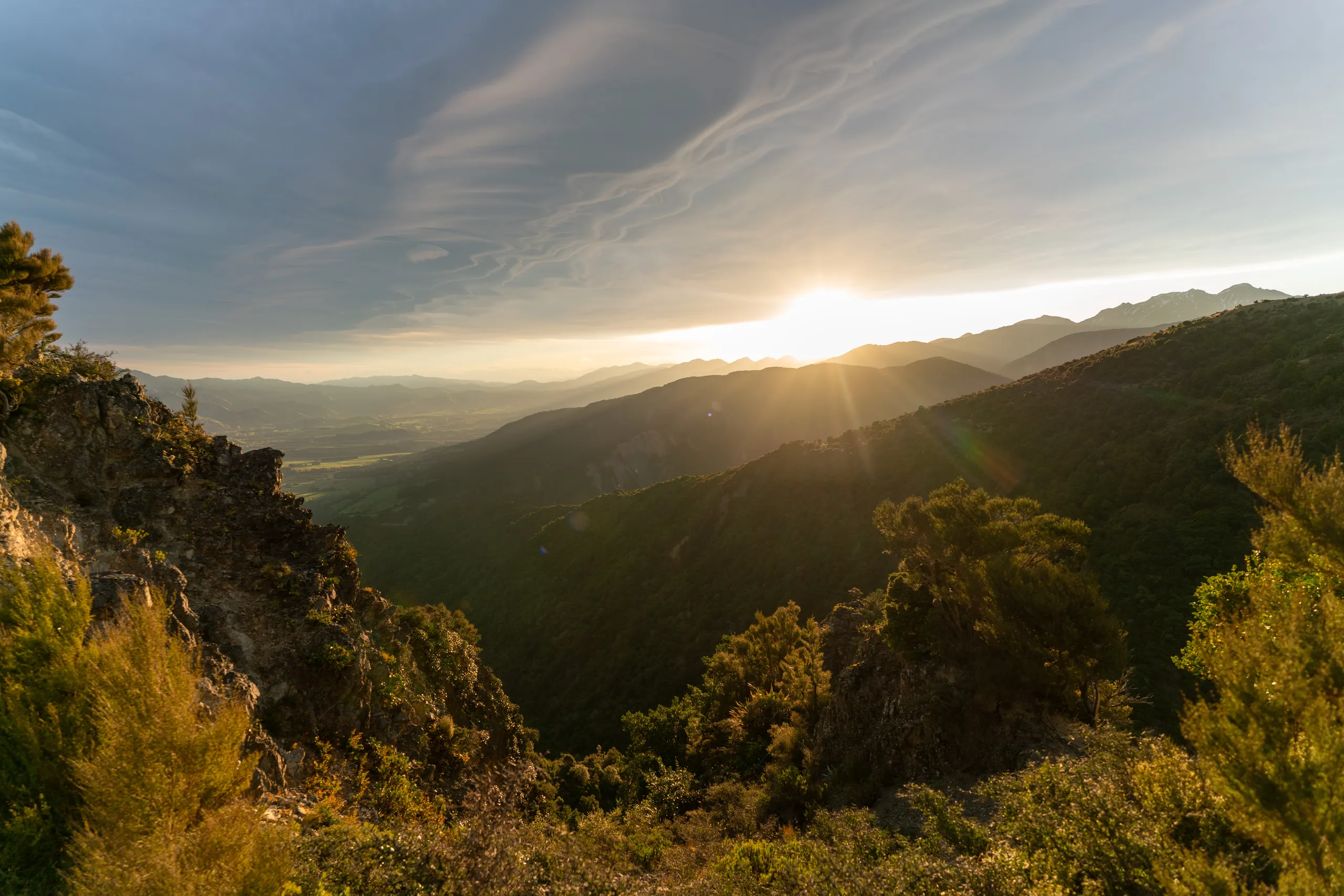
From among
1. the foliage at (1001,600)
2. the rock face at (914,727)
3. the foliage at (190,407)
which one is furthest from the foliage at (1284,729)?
the foliage at (190,407)

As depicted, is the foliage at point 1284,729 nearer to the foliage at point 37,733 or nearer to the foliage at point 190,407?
the foliage at point 37,733

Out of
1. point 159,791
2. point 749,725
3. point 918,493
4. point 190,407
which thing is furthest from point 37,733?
point 918,493

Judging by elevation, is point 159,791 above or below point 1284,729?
above

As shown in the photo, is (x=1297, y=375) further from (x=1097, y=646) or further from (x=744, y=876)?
(x=744, y=876)

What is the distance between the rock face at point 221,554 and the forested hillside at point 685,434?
379 feet

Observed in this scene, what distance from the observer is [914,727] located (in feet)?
67.1

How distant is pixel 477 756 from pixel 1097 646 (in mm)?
25577

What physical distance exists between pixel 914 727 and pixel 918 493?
101 ft

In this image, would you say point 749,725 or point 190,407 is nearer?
point 190,407

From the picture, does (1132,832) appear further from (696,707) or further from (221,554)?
(696,707)

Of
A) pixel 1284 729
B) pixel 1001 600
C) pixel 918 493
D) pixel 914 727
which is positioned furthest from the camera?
pixel 918 493

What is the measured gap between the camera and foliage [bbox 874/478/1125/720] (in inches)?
676

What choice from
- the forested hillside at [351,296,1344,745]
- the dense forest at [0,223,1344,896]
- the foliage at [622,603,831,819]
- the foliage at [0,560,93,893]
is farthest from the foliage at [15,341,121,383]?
the forested hillside at [351,296,1344,745]

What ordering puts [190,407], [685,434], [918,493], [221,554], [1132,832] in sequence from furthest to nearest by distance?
[685,434], [918,493], [190,407], [221,554], [1132,832]
